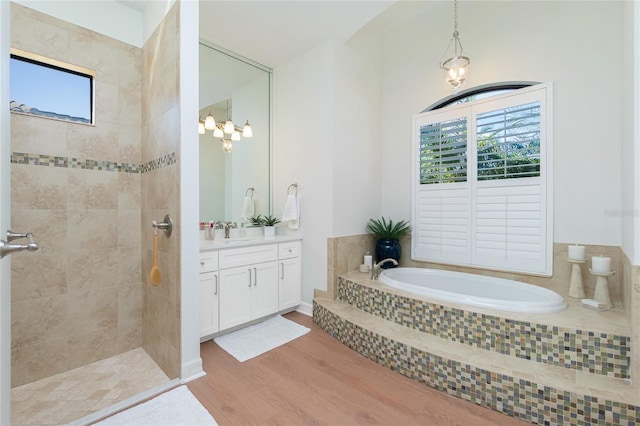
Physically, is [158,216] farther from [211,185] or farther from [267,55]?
[267,55]

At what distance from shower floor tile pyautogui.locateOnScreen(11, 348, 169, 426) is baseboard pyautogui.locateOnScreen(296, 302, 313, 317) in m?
1.48

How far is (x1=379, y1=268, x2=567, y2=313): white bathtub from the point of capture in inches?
77.5

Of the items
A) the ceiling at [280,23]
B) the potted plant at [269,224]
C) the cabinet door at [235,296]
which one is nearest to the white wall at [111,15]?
the ceiling at [280,23]

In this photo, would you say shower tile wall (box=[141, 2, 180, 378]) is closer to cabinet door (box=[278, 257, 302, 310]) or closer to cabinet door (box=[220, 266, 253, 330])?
cabinet door (box=[220, 266, 253, 330])

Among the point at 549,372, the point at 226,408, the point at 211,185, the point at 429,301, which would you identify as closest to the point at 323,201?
the point at 211,185

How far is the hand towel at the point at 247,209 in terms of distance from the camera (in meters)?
3.30

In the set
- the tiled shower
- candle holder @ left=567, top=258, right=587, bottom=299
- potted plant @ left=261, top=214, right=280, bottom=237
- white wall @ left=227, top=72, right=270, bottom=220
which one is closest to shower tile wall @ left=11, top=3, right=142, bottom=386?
the tiled shower

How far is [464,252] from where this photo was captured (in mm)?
2934

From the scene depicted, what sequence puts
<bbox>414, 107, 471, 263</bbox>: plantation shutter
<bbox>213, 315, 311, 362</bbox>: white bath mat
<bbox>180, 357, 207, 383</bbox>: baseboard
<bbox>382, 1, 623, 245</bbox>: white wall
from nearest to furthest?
<bbox>180, 357, 207, 383</bbox>: baseboard
<bbox>382, 1, 623, 245</bbox>: white wall
<bbox>213, 315, 311, 362</bbox>: white bath mat
<bbox>414, 107, 471, 263</bbox>: plantation shutter

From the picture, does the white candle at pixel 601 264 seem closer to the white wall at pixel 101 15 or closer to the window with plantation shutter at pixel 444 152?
the window with plantation shutter at pixel 444 152

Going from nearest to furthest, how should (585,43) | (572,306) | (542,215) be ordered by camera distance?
1. (572,306)
2. (585,43)
3. (542,215)

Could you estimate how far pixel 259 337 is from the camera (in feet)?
8.39

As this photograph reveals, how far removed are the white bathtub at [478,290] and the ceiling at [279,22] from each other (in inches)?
101

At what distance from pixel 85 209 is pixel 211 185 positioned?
43.1 inches
